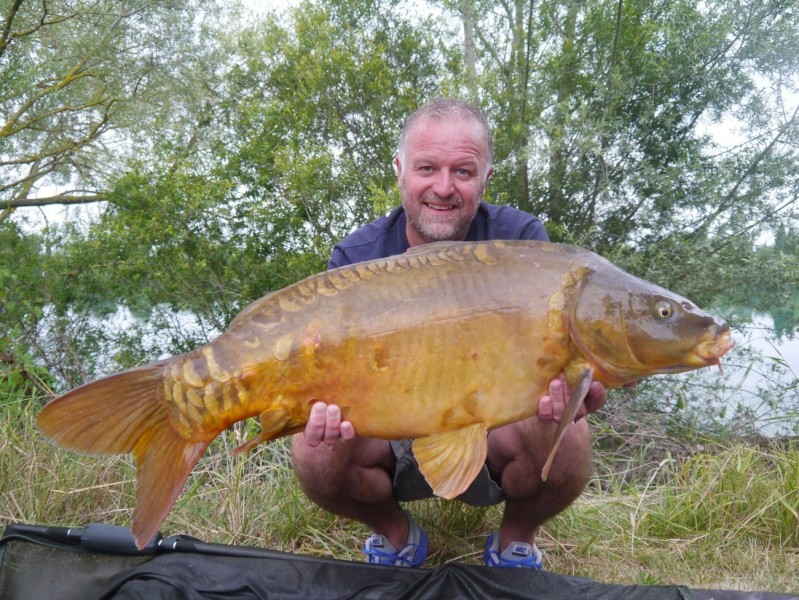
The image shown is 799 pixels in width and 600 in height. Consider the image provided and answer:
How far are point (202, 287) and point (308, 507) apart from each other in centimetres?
208

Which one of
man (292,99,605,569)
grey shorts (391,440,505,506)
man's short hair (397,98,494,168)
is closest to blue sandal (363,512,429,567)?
man (292,99,605,569)

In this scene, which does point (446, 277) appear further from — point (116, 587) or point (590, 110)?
point (590, 110)

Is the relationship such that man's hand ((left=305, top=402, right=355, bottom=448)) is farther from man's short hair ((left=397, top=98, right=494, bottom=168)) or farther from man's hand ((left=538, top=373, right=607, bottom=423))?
man's short hair ((left=397, top=98, right=494, bottom=168))

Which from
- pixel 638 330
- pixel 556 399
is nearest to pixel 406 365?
pixel 556 399

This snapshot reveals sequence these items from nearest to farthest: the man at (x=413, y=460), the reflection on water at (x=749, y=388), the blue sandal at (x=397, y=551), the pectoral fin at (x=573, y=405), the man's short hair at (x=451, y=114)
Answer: the pectoral fin at (x=573, y=405) < the man at (x=413, y=460) < the blue sandal at (x=397, y=551) < the man's short hair at (x=451, y=114) < the reflection on water at (x=749, y=388)

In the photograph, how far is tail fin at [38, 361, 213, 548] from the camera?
1244mm

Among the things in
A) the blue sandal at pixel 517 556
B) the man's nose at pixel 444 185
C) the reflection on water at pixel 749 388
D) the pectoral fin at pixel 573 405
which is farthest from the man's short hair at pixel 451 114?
the reflection on water at pixel 749 388

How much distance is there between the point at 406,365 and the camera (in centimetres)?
127

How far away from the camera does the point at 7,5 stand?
455 cm

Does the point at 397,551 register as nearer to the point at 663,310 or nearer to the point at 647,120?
the point at 663,310

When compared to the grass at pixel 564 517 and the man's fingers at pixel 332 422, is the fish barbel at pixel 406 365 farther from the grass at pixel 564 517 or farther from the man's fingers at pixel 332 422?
the grass at pixel 564 517

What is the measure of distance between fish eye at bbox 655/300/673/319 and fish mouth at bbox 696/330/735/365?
0.08 metres

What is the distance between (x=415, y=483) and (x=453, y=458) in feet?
1.71

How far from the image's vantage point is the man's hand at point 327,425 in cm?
130
